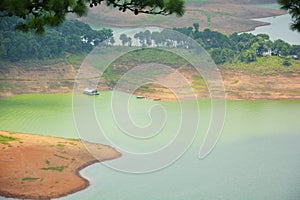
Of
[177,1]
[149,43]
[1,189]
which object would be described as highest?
[177,1]

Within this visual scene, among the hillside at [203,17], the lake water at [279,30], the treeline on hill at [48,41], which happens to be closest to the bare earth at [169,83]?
the treeline on hill at [48,41]

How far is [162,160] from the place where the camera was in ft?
30.9

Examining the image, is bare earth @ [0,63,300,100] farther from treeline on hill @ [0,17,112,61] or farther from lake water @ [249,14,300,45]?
lake water @ [249,14,300,45]

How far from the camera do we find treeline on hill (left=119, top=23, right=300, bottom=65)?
17.3m

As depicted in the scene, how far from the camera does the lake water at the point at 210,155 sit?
8016 millimetres

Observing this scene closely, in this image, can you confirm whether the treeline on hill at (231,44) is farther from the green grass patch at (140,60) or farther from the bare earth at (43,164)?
the bare earth at (43,164)

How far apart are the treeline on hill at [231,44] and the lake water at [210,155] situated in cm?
334

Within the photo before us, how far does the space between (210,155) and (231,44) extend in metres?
8.92

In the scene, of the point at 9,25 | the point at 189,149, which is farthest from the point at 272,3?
the point at 189,149

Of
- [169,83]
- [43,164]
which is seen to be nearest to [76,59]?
[169,83]

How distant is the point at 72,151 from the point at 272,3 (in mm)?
17027

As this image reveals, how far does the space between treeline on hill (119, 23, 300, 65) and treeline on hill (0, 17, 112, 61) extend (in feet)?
3.68

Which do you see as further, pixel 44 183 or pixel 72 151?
pixel 72 151

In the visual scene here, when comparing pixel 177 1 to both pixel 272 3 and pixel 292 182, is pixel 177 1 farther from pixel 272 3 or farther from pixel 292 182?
pixel 272 3
